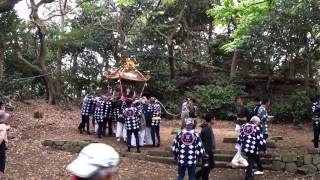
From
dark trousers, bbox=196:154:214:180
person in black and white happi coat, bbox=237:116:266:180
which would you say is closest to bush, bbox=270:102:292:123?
person in black and white happi coat, bbox=237:116:266:180

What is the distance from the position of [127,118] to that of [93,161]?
10531 mm

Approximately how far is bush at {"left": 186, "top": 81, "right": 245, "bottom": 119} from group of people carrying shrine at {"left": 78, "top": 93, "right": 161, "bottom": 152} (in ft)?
23.9

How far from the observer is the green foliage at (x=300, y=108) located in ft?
66.5

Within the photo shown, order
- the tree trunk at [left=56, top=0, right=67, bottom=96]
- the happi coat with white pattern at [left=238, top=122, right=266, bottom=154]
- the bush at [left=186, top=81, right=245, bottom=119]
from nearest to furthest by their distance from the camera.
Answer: the happi coat with white pattern at [left=238, top=122, right=266, bottom=154] → the bush at [left=186, top=81, right=245, bottom=119] → the tree trunk at [left=56, top=0, right=67, bottom=96]

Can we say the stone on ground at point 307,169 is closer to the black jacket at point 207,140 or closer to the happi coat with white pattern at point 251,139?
the happi coat with white pattern at point 251,139

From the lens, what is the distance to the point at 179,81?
84.1 ft

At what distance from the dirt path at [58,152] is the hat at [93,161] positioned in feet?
27.4

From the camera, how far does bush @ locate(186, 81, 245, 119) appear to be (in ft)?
72.2

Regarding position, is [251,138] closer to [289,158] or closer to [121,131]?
[289,158]

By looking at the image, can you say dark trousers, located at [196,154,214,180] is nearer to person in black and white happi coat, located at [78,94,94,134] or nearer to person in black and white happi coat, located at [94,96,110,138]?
person in black and white happi coat, located at [94,96,110,138]

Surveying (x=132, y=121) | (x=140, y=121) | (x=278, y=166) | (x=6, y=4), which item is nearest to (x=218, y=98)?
(x=140, y=121)

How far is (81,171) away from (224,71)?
2307 centimetres

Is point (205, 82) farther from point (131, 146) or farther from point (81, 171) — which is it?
point (81, 171)

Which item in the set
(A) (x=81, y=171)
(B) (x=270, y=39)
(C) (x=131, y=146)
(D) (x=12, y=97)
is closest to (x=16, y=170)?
(C) (x=131, y=146)
